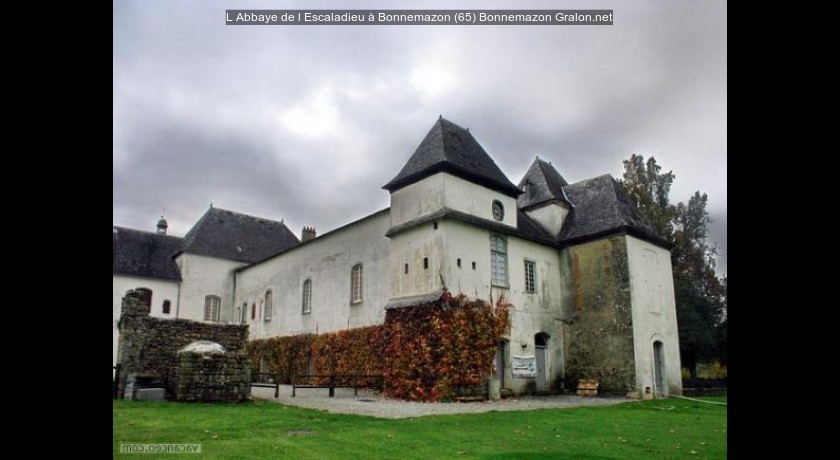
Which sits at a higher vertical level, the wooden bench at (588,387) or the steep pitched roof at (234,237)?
the steep pitched roof at (234,237)

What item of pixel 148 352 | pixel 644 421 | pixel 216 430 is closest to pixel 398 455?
pixel 216 430

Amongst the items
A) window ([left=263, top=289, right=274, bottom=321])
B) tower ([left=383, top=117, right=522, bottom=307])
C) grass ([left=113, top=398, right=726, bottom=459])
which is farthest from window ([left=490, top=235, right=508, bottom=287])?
window ([left=263, top=289, right=274, bottom=321])

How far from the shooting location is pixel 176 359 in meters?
12.6

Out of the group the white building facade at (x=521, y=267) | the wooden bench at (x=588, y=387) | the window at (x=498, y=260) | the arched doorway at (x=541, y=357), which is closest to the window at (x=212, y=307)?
the white building facade at (x=521, y=267)

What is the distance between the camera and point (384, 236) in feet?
66.0

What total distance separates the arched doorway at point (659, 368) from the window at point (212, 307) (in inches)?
830

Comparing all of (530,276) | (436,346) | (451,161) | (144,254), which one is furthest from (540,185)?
(144,254)

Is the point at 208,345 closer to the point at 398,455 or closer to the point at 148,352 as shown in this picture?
the point at 148,352

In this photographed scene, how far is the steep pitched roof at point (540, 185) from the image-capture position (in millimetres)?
22719

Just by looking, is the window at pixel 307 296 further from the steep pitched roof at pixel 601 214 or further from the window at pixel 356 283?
the steep pitched roof at pixel 601 214

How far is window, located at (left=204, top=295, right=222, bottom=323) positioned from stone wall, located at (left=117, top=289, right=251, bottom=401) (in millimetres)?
16532

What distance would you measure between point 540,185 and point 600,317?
19.4 ft
